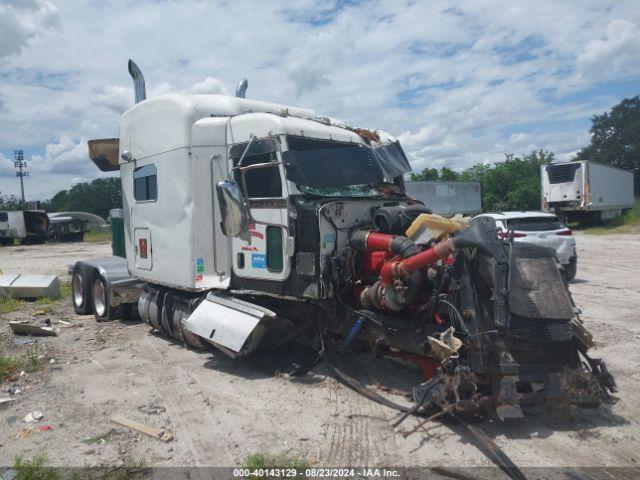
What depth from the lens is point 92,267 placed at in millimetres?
9938

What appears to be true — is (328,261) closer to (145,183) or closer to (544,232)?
(145,183)

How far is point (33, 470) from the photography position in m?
4.04

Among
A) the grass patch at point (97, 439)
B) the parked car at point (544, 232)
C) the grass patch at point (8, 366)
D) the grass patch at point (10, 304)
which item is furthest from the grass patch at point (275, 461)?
the grass patch at point (10, 304)

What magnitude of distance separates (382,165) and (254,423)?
11.2 feet

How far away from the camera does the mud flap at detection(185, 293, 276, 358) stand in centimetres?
603

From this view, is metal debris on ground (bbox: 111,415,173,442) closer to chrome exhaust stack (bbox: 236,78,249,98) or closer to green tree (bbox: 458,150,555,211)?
chrome exhaust stack (bbox: 236,78,249,98)

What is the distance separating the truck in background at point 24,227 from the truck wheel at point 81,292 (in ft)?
98.9

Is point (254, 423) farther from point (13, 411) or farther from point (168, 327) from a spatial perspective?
point (168, 327)

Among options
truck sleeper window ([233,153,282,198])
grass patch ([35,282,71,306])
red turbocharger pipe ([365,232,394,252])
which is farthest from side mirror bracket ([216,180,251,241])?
grass patch ([35,282,71,306])

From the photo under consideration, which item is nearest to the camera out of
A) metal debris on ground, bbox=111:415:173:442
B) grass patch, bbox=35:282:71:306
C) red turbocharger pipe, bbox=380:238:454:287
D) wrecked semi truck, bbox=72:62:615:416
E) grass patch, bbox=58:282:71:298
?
wrecked semi truck, bbox=72:62:615:416

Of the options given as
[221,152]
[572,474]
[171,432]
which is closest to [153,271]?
[221,152]

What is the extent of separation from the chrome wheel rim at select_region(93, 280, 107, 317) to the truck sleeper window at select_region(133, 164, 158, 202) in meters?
2.22

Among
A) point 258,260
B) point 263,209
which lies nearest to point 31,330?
point 258,260

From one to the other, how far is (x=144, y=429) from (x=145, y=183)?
437 cm
